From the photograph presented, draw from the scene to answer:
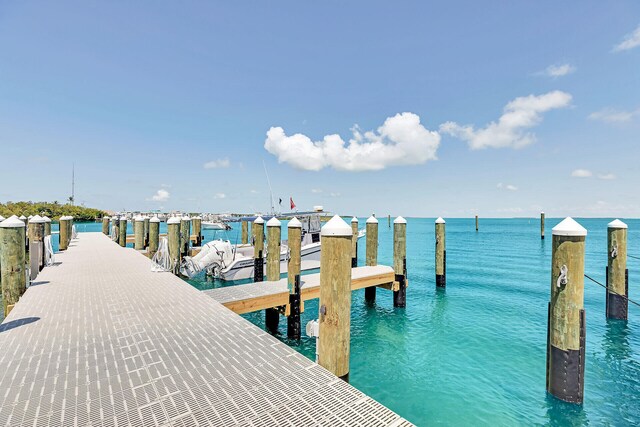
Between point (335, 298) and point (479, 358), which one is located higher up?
point (335, 298)

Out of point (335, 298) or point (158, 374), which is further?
point (335, 298)

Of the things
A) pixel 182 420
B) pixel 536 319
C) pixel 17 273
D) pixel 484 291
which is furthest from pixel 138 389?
pixel 484 291

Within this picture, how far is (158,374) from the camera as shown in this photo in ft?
11.4

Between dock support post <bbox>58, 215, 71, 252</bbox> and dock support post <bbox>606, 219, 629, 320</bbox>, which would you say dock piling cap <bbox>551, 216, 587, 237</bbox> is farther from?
dock support post <bbox>58, 215, 71, 252</bbox>

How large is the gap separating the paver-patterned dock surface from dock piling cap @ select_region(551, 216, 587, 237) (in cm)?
442

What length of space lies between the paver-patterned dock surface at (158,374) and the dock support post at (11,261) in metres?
1.78

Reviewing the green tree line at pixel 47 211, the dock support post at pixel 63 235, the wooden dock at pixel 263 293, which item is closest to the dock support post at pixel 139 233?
the dock support post at pixel 63 235

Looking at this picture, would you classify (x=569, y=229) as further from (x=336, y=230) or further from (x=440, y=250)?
(x=440, y=250)

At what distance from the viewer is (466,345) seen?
8688 mm

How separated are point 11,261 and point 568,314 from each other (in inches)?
463

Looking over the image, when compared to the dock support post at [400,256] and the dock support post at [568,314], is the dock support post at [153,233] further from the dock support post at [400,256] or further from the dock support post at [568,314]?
the dock support post at [568,314]

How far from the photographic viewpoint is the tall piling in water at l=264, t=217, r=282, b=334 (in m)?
9.55

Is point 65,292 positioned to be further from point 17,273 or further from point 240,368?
point 240,368

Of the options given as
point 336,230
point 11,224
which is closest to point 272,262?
point 336,230
